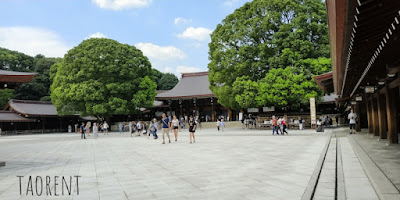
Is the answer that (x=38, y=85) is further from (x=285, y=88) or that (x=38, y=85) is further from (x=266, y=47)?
(x=285, y=88)

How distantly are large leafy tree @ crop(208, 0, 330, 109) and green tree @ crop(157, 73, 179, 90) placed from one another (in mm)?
43805

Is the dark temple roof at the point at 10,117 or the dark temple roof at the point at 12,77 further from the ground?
the dark temple roof at the point at 12,77

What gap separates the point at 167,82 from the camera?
7438cm

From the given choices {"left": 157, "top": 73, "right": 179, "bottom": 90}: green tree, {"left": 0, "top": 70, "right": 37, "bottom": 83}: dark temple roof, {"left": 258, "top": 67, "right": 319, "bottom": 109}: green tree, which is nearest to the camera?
{"left": 0, "top": 70, "right": 37, "bottom": 83}: dark temple roof

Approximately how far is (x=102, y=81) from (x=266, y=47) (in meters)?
20.3

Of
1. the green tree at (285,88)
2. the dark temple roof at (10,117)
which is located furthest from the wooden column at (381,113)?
the dark temple roof at (10,117)

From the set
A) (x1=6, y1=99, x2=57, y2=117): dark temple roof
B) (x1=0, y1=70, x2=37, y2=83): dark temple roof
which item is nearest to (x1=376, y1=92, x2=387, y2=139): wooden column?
(x1=0, y1=70, x2=37, y2=83): dark temple roof

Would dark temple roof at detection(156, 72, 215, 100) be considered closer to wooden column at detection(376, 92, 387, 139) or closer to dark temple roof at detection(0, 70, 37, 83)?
wooden column at detection(376, 92, 387, 139)

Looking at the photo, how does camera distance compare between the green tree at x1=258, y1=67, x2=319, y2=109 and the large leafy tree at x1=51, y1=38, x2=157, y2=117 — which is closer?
the green tree at x1=258, y1=67, x2=319, y2=109

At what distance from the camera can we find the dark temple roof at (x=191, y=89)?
141ft

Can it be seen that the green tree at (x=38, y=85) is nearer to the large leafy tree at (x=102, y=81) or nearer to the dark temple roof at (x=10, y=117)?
the dark temple roof at (x=10, y=117)

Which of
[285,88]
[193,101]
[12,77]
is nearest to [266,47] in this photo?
[285,88]

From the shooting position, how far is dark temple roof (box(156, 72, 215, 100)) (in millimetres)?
43062

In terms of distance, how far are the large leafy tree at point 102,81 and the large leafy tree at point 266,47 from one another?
11.6m
